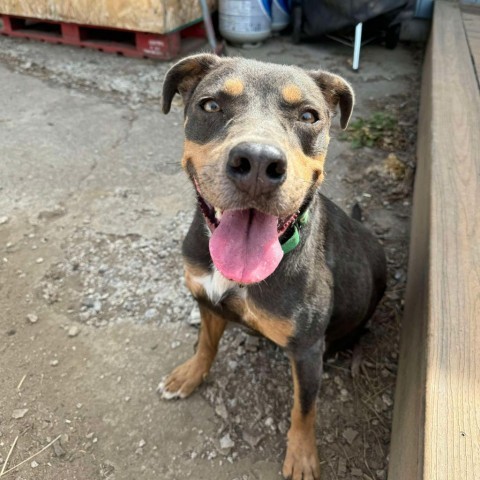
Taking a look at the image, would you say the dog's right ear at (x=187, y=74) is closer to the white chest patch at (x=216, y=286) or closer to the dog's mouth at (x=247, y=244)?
the dog's mouth at (x=247, y=244)

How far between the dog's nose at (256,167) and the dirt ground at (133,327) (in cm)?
160

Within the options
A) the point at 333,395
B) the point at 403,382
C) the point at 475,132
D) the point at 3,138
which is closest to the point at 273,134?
the point at 403,382

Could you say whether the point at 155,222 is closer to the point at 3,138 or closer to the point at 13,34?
the point at 3,138

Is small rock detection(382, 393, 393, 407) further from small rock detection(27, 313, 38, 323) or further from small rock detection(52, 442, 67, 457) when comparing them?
small rock detection(27, 313, 38, 323)

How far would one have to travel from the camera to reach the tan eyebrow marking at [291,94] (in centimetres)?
222

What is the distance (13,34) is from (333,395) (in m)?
7.12

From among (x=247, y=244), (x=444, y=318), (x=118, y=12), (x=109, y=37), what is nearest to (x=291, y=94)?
(x=247, y=244)

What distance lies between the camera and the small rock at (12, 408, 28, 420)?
9.08 ft

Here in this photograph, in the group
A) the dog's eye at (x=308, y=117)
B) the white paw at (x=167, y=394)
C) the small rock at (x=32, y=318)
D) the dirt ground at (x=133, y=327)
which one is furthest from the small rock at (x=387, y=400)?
the small rock at (x=32, y=318)

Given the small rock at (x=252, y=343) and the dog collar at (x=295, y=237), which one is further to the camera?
the small rock at (x=252, y=343)

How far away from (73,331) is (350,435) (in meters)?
1.86

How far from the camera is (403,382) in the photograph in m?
2.55

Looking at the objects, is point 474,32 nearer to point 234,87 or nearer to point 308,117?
point 308,117

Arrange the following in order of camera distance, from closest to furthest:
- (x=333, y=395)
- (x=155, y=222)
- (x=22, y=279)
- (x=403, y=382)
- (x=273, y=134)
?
(x=273, y=134)
(x=403, y=382)
(x=333, y=395)
(x=22, y=279)
(x=155, y=222)
